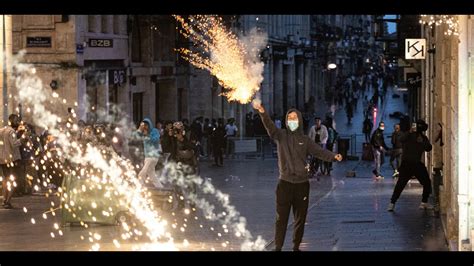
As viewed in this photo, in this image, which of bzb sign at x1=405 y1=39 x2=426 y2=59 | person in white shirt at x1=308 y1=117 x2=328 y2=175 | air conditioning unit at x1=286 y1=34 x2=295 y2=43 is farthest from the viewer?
air conditioning unit at x1=286 y1=34 x2=295 y2=43

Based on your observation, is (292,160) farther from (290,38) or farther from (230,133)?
(290,38)

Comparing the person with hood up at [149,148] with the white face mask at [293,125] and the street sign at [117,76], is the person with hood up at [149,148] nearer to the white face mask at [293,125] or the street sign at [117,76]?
the white face mask at [293,125]

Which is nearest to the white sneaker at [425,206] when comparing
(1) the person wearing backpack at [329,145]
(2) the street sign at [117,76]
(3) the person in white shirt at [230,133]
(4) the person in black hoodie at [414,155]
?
(4) the person in black hoodie at [414,155]

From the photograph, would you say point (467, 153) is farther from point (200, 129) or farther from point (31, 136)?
point (200, 129)

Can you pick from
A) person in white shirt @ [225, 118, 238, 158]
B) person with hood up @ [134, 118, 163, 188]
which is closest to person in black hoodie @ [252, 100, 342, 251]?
person with hood up @ [134, 118, 163, 188]

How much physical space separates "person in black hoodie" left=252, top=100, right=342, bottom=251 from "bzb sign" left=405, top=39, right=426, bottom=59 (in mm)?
13608

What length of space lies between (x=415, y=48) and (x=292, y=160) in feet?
→ 46.3

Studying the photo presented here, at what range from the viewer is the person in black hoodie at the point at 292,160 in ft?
51.0

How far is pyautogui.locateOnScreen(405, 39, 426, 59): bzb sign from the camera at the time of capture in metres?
29.0

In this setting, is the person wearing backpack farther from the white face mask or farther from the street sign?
the white face mask

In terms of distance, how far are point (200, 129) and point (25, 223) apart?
23747 millimetres
